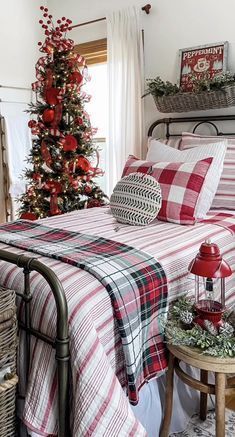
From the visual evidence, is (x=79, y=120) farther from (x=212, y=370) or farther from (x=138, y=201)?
(x=212, y=370)

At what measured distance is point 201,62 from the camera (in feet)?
9.13

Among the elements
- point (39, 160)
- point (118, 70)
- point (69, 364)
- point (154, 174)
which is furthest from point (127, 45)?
point (69, 364)

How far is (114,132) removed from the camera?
131 inches

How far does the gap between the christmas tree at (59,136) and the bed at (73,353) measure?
1554mm

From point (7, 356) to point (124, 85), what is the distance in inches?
103

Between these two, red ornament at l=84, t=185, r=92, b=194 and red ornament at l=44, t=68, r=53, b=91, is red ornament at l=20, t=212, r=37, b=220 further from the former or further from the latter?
red ornament at l=44, t=68, r=53, b=91

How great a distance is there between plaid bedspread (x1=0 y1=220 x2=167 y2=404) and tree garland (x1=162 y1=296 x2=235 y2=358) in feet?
0.22

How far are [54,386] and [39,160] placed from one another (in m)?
2.16

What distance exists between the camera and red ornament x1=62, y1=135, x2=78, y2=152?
9.91 feet

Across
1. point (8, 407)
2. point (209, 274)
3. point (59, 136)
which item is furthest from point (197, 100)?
point (8, 407)

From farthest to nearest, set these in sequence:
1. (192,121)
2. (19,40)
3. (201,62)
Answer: (19,40) → (192,121) → (201,62)

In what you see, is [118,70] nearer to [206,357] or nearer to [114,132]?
[114,132]

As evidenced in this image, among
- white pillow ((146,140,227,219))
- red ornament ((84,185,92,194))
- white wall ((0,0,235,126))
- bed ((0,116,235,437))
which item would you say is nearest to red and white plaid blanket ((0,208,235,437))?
bed ((0,116,235,437))

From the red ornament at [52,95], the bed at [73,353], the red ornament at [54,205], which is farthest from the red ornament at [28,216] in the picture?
the bed at [73,353]
